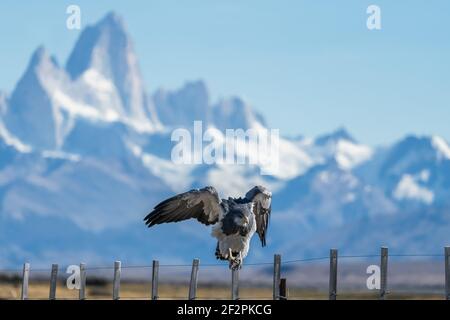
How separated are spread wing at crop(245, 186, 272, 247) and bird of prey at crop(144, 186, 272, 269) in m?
0.64

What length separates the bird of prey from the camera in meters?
35.6

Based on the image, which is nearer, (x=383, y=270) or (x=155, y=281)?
(x=383, y=270)

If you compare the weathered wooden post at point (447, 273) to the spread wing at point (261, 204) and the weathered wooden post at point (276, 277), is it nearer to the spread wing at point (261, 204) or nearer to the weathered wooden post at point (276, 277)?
the weathered wooden post at point (276, 277)

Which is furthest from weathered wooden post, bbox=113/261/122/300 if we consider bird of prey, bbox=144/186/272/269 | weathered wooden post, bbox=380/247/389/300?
weathered wooden post, bbox=380/247/389/300

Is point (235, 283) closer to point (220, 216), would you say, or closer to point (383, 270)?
point (220, 216)

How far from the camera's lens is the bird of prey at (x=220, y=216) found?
35.6m

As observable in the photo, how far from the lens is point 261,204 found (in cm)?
3800

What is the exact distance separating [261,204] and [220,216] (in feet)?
7.58

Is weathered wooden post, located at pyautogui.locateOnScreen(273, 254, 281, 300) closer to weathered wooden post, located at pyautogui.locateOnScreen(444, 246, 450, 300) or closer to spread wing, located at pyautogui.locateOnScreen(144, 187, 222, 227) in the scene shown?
spread wing, located at pyautogui.locateOnScreen(144, 187, 222, 227)

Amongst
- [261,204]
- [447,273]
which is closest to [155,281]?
[261,204]
